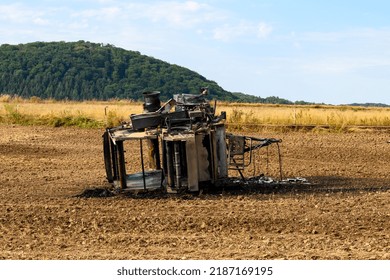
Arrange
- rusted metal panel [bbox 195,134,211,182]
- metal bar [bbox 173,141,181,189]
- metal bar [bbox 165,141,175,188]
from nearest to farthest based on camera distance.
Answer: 1. metal bar [bbox 173,141,181,189]
2. metal bar [bbox 165,141,175,188]
3. rusted metal panel [bbox 195,134,211,182]

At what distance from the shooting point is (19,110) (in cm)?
4406

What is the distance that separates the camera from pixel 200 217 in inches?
670

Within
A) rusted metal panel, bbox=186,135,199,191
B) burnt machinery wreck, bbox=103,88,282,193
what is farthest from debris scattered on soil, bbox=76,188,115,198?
rusted metal panel, bbox=186,135,199,191

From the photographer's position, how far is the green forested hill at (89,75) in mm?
85250

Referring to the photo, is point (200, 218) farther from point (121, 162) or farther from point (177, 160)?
point (121, 162)

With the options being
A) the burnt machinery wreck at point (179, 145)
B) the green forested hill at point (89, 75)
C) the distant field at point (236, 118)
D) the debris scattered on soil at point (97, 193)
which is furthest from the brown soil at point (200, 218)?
the green forested hill at point (89, 75)

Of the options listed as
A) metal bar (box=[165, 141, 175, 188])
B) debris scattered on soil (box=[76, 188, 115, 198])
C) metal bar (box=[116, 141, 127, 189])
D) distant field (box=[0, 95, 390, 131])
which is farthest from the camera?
distant field (box=[0, 95, 390, 131])

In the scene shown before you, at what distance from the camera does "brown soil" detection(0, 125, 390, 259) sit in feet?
45.3

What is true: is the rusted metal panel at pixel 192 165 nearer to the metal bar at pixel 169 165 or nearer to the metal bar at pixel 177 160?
the metal bar at pixel 177 160

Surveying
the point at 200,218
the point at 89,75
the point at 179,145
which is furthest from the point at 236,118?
the point at 89,75

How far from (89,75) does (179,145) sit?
7295cm

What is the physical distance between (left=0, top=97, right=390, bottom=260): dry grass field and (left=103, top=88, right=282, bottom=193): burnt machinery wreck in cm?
43

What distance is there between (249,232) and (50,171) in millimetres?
11981

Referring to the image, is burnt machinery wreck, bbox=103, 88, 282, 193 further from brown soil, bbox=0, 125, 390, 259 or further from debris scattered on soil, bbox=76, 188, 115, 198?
brown soil, bbox=0, 125, 390, 259
